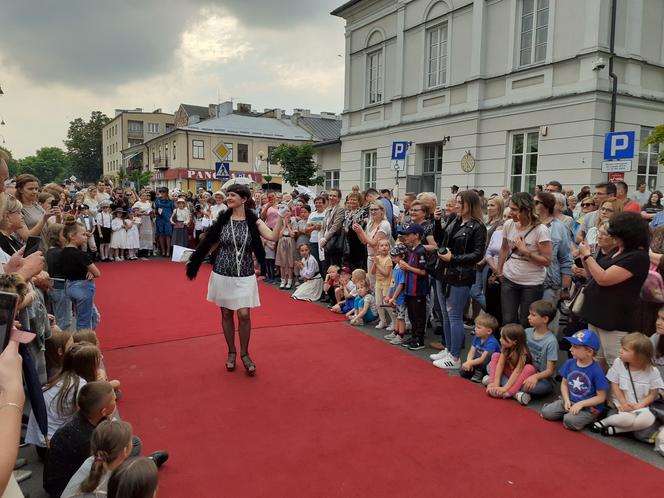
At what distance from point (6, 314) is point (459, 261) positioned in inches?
180

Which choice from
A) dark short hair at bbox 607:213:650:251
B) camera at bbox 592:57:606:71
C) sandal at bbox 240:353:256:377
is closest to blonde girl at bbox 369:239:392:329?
sandal at bbox 240:353:256:377

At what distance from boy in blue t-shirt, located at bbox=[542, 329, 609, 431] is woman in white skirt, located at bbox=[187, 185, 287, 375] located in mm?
3003

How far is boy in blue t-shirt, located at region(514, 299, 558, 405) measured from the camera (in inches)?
183

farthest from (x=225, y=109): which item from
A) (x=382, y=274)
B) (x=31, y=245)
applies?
(x=31, y=245)

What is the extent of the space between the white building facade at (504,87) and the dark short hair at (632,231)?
32.6ft

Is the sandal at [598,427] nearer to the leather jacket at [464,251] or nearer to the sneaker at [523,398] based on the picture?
the sneaker at [523,398]

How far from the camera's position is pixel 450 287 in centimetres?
557

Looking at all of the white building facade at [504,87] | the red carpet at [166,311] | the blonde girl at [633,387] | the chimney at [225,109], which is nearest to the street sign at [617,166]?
the white building facade at [504,87]

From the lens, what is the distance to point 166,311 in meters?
8.20

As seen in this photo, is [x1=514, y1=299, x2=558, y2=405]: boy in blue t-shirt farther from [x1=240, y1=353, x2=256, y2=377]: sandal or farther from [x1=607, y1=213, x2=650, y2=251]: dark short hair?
[x1=240, y1=353, x2=256, y2=377]: sandal

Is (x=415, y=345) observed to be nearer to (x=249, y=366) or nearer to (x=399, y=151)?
(x=249, y=366)

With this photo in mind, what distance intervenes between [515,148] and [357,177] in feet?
26.2

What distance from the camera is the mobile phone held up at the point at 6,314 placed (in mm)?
1476

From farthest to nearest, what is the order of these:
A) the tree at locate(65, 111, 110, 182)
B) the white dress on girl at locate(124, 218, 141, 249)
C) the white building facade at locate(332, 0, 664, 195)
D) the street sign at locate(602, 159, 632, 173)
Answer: the tree at locate(65, 111, 110, 182) → the white dress on girl at locate(124, 218, 141, 249) → the white building facade at locate(332, 0, 664, 195) → the street sign at locate(602, 159, 632, 173)
